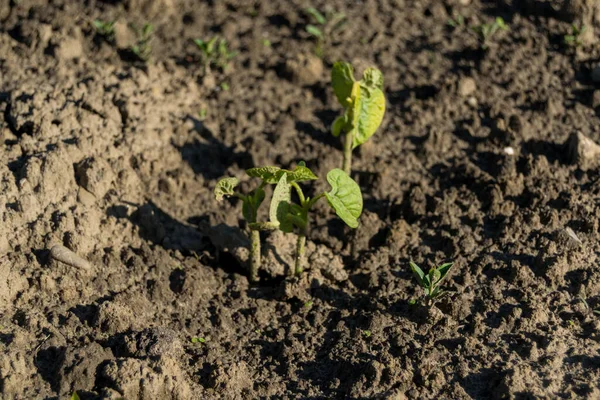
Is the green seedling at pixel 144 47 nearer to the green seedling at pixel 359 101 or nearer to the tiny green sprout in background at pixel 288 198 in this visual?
the green seedling at pixel 359 101

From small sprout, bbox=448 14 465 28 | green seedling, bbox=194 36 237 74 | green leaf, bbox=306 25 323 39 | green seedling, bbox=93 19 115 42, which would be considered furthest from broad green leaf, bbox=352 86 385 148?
green seedling, bbox=93 19 115 42

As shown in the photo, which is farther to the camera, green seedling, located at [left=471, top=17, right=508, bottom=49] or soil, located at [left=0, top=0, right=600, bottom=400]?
green seedling, located at [left=471, top=17, right=508, bottom=49]

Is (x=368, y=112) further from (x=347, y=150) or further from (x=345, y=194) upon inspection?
(x=345, y=194)

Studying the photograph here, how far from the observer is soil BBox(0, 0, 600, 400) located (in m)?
3.88

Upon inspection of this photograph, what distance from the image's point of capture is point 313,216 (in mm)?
4891

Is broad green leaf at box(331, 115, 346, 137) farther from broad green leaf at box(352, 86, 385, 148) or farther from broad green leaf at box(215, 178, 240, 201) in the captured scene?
broad green leaf at box(215, 178, 240, 201)

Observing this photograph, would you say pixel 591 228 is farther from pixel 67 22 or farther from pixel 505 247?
pixel 67 22

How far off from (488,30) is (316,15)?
4.34 ft

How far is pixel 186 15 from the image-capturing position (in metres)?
6.20

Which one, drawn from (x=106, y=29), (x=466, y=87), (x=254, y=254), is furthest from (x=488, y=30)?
(x=106, y=29)

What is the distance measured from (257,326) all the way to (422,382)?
979 millimetres

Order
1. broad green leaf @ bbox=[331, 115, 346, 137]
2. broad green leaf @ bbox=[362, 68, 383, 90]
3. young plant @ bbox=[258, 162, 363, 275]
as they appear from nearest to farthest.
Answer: young plant @ bbox=[258, 162, 363, 275]
broad green leaf @ bbox=[362, 68, 383, 90]
broad green leaf @ bbox=[331, 115, 346, 137]

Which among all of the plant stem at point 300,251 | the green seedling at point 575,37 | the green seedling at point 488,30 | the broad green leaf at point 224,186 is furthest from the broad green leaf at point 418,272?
the green seedling at point 575,37

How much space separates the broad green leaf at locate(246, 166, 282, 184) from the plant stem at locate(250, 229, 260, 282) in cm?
35
